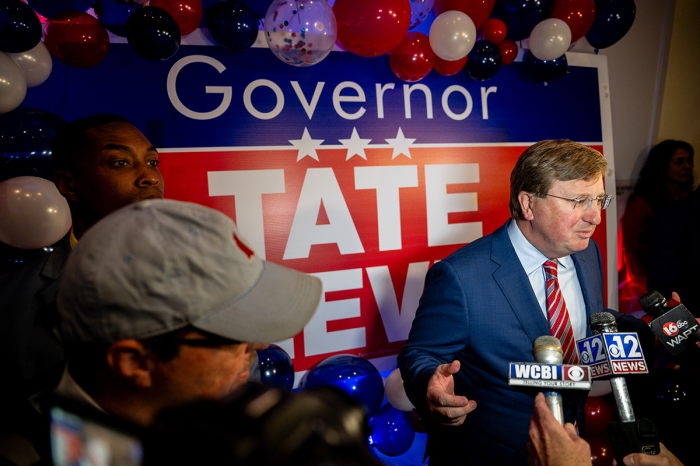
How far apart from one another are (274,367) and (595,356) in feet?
5.39

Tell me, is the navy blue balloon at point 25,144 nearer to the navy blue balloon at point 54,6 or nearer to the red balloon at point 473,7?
the navy blue balloon at point 54,6

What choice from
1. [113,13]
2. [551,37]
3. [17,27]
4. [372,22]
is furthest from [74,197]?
[551,37]

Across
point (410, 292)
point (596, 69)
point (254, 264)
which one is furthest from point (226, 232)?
point (596, 69)

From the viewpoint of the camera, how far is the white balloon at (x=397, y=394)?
8.89ft

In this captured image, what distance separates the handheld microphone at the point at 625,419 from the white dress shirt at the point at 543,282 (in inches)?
20.8

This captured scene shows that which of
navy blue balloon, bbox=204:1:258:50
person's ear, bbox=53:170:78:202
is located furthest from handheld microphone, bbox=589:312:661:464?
navy blue balloon, bbox=204:1:258:50

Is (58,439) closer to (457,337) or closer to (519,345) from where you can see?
(457,337)

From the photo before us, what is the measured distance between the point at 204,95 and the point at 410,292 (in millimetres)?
1981

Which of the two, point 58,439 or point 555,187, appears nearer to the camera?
point 58,439

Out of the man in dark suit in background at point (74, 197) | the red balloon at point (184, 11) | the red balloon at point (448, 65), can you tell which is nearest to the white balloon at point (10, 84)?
the man in dark suit in background at point (74, 197)

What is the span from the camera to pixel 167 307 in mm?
732

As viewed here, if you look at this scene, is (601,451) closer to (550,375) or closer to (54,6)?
(550,375)

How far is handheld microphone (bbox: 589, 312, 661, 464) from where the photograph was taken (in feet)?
3.70

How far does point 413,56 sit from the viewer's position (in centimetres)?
280
